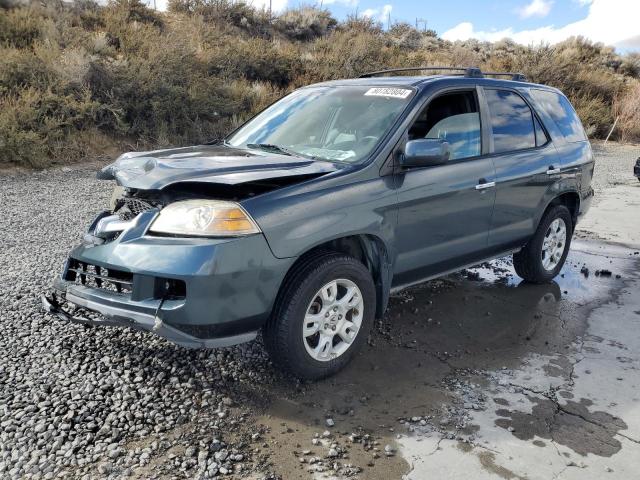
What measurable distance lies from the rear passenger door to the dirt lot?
2.33 ft

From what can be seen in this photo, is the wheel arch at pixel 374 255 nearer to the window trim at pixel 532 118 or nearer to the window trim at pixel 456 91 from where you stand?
the window trim at pixel 456 91

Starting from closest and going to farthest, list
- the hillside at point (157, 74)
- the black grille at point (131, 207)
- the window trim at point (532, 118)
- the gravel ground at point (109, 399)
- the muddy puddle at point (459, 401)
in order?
the gravel ground at point (109, 399) → the muddy puddle at point (459, 401) → the black grille at point (131, 207) → the window trim at point (532, 118) → the hillside at point (157, 74)

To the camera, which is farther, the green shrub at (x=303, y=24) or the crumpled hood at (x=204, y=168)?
the green shrub at (x=303, y=24)

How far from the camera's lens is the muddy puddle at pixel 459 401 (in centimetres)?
272

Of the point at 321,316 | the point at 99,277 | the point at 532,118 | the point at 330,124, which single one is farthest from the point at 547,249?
the point at 99,277

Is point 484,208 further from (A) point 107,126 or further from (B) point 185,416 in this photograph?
(A) point 107,126

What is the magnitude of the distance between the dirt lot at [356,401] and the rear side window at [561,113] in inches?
69.6

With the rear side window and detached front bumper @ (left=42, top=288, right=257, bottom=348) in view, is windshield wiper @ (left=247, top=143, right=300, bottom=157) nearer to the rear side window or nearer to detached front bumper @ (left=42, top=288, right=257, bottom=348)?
detached front bumper @ (left=42, top=288, right=257, bottom=348)

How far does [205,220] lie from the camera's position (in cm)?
295

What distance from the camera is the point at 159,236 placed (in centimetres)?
299

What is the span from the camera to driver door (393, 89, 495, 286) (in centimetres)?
382

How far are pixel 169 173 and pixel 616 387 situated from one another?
120 inches

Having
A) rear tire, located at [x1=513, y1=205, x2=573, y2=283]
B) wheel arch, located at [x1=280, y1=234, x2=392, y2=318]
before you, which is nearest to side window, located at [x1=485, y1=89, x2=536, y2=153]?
rear tire, located at [x1=513, y1=205, x2=573, y2=283]

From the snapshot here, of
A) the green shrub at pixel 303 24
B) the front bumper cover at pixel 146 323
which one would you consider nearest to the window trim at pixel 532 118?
the front bumper cover at pixel 146 323
